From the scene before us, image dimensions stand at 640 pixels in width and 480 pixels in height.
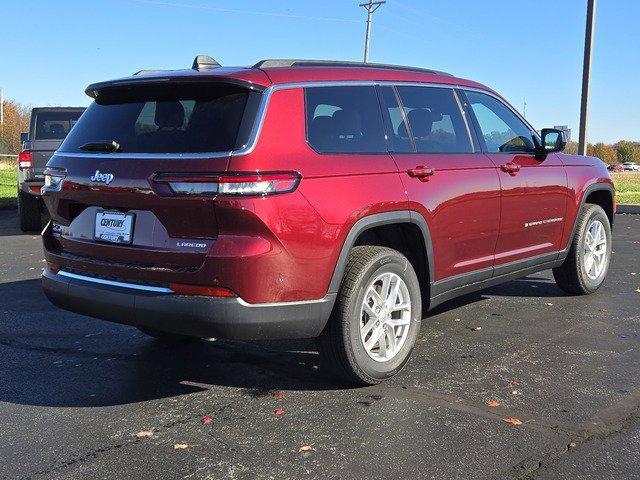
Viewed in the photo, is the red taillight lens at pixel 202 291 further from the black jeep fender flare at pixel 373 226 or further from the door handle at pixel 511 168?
the door handle at pixel 511 168

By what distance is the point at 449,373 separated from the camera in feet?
13.9

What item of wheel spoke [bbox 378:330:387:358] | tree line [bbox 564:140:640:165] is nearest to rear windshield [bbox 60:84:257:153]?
wheel spoke [bbox 378:330:387:358]

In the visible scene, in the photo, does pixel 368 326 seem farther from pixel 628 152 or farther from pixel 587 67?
pixel 628 152

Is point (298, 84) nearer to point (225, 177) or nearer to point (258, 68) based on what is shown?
point (258, 68)

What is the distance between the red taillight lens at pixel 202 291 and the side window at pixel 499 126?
261 cm

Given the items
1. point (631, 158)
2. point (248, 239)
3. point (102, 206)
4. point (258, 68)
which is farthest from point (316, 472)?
point (631, 158)

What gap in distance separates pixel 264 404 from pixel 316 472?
2.85 ft

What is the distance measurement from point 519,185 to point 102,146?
3097 millimetres

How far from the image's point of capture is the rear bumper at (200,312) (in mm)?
3377

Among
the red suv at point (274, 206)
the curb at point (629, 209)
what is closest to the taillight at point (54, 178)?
the red suv at point (274, 206)

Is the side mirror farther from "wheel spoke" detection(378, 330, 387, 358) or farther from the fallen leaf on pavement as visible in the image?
the fallen leaf on pavement

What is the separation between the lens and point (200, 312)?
11.1ft

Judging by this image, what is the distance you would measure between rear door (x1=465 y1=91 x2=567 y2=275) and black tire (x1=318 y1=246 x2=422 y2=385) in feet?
4.71

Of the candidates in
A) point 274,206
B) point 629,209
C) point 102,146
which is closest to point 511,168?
point 274,206
